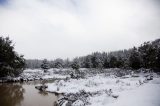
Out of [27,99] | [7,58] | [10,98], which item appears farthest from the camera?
[7,58]

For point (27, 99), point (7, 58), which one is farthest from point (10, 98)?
point (7, 58)

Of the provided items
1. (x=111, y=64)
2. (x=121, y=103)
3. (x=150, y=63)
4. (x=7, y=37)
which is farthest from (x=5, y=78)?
(x=111, y=64)

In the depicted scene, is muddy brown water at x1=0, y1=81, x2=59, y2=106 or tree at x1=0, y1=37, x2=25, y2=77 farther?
tree at x1=0, y1=37, x2=25, y2=77

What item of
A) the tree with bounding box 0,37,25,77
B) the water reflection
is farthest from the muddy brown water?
the tree with bounding box 0,37,25,77

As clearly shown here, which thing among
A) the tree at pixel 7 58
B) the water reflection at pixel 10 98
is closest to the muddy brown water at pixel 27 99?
the water reflection at pixel 10 98

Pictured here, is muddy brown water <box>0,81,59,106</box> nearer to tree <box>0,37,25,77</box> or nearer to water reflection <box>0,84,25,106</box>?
water reflection <box>0,84,25,106</box>

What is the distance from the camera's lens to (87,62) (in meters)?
97.2

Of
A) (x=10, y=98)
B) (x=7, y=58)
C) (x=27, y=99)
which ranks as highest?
(x=7, y=58)

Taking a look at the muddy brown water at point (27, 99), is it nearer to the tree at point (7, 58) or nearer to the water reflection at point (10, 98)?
the water reflection at point (10, 98)

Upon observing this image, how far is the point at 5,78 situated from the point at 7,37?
10.7 m

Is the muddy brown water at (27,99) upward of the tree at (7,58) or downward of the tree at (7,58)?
downward

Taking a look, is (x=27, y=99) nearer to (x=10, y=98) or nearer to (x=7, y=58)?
(x=10, y=98)

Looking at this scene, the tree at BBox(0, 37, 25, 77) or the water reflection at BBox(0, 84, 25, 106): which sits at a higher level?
the tree at BBox(0, 37, 25, 77)

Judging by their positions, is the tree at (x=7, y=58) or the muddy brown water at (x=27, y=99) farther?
the tree at (x=7, y=58)
